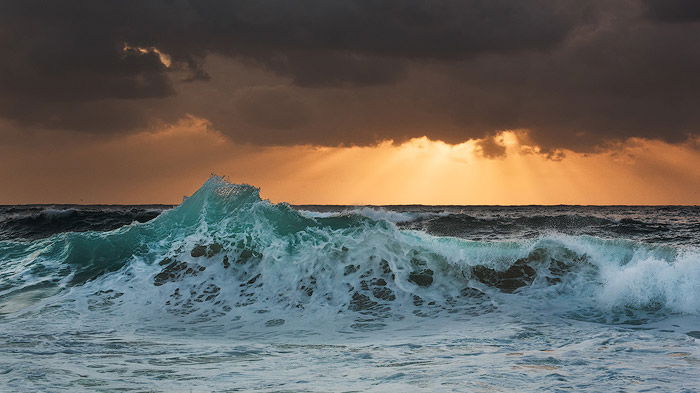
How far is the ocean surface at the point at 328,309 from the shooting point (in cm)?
646

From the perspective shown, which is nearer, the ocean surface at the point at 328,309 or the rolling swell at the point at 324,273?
the ocean surface at the point at 328,309

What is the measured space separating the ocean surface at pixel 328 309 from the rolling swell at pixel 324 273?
4 cm

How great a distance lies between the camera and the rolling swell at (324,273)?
36.1 feet

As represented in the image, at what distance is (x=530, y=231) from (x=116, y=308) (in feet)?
68.7

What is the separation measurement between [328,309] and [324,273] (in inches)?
60.1

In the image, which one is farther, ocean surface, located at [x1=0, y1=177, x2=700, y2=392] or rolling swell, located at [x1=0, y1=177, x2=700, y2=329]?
rolling swell, located at [x1=0, y1=177, x2=700, y2=329]

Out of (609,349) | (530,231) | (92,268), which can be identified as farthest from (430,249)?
(530,231)

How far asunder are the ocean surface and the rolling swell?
0.14 ft

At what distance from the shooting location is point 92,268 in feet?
45.5

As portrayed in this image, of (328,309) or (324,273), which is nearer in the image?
(328,309)

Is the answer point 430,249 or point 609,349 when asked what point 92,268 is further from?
point 609,349

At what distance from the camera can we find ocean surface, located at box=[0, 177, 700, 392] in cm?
646

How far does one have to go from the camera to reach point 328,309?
10906 millimetres

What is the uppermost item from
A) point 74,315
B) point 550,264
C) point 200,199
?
point 200,199
